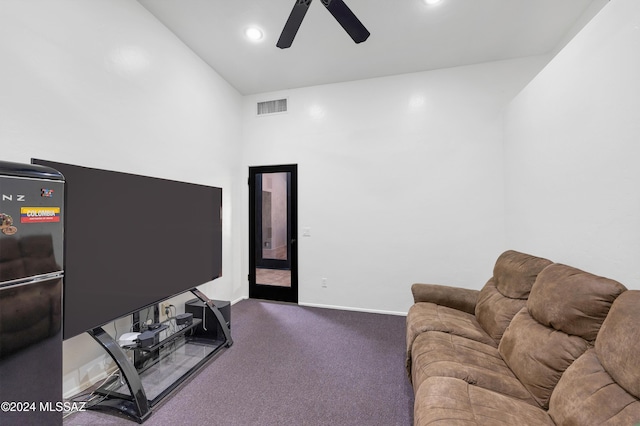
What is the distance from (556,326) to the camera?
1.46 meters

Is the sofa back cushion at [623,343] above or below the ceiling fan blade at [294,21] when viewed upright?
below

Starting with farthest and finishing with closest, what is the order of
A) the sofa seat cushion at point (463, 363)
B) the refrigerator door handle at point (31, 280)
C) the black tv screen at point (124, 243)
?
the black tv screen at point (124, 243) < the sofa seat cushion at point (463, 363) < the refrigerator door handle at point (31, 280)

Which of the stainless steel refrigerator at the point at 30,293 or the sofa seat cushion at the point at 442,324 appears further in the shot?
the sofa seat cushion at the point at 442,324

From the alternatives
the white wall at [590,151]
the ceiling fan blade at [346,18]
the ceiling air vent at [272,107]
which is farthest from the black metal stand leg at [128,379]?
the ceiling air vent at [272,107]

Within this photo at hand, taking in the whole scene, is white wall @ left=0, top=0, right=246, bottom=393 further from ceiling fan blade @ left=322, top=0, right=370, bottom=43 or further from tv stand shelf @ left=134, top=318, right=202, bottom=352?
ceiling fan blade @ left=322, top=0, right=370, bottom=43

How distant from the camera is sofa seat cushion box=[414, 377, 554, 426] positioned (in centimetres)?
113

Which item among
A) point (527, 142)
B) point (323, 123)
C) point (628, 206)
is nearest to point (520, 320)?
point (628, 206)

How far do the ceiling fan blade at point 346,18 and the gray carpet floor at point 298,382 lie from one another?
274 centimetres

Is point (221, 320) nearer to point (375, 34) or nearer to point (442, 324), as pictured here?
point (442, 324)

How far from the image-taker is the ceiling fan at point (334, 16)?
5.66ft

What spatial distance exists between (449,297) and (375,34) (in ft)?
9.43

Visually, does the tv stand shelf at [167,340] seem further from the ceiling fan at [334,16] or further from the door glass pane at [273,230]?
the ceiling fan at [334,16]

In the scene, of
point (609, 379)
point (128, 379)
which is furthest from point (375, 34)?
point (128, 379)

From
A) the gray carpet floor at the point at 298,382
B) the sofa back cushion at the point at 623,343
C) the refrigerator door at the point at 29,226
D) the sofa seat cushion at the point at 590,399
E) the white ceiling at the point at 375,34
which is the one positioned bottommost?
the gray carpet floor at the point at 298,382
